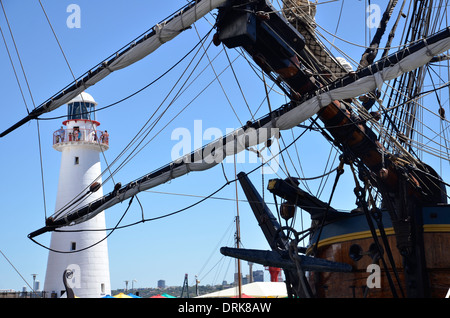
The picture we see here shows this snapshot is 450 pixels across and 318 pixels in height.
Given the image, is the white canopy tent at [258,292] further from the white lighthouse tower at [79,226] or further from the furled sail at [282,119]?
the furled sail at [282,119]

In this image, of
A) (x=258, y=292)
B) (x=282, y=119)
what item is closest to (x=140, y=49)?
(x=282, y=119)

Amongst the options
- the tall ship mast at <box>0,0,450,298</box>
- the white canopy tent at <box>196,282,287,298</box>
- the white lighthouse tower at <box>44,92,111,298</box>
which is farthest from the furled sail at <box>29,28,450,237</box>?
the white canopy tent at <box>196,282,287,298</box>

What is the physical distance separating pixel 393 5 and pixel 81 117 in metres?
18.4

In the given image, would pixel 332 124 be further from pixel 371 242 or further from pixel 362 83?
pixel 371 242

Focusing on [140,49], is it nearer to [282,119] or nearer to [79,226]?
[282,119]

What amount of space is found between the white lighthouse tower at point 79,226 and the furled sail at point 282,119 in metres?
12.1

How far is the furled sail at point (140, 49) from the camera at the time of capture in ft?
46.9

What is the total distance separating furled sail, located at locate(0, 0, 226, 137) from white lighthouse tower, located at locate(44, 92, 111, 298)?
1122cm

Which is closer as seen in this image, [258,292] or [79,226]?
[79,226]

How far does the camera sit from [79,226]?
30.0 meters

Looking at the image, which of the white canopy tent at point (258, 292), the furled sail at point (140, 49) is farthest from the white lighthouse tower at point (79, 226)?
the furled sail at point (140, 49)

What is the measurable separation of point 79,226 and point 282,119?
17.9 metres

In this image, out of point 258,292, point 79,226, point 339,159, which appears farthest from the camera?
point 258,292
